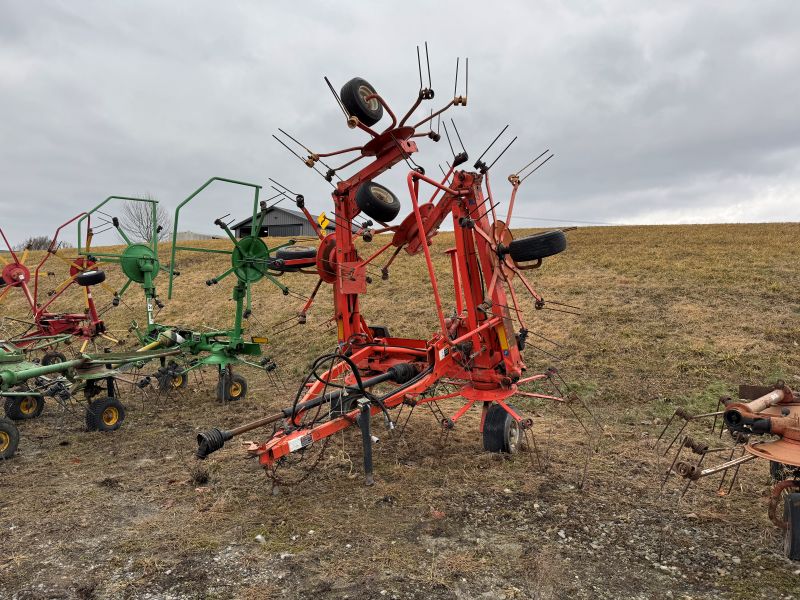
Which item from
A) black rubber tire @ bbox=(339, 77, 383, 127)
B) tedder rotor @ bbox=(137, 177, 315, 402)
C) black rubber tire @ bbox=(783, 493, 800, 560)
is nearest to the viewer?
black rubber tire @ bbox=(783, 493, 800, 560)

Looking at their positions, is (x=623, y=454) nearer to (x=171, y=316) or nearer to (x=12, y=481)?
(x=12, y=481)

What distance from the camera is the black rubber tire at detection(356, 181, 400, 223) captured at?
7.02 m

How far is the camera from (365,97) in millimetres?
6973

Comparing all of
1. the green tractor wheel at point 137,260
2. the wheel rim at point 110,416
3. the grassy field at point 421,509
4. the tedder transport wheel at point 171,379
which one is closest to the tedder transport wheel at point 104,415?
the wheel rim at point 110,416

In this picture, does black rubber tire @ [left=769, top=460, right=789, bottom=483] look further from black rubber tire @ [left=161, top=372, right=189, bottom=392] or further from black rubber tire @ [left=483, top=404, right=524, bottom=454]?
black rubber tire @ [left=161, top=372, right=189, bottom=392]

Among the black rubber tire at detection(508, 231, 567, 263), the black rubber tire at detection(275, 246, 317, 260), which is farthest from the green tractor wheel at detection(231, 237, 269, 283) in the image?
the black rubber tire at detection(508, 231, 567, 263)

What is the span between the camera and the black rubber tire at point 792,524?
3852mm

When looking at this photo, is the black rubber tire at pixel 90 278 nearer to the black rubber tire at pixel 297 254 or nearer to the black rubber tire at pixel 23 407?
the black rubber tire at pixel 23 407

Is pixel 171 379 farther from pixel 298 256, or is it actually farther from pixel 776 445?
→ pixel 776 445

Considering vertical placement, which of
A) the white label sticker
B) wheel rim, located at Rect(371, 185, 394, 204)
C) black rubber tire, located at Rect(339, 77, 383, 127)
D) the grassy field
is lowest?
the grassy field

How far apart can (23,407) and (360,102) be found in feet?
25.5

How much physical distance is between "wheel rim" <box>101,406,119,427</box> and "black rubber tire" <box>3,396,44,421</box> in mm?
1990

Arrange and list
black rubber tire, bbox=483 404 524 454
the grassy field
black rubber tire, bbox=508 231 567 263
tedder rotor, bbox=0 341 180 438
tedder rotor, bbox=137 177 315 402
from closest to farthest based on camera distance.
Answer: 1. the grassy field
2. black rubber tire, bbox=508 231 567 263
3. black rubber tire, bbox=483 404 524 454
4. tedder rotor, bbox=0 341 180 438
5. tedder rotor, bbox=137 177 315 402

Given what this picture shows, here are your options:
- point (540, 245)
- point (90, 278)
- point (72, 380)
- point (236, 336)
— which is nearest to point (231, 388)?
point (236, 336)
